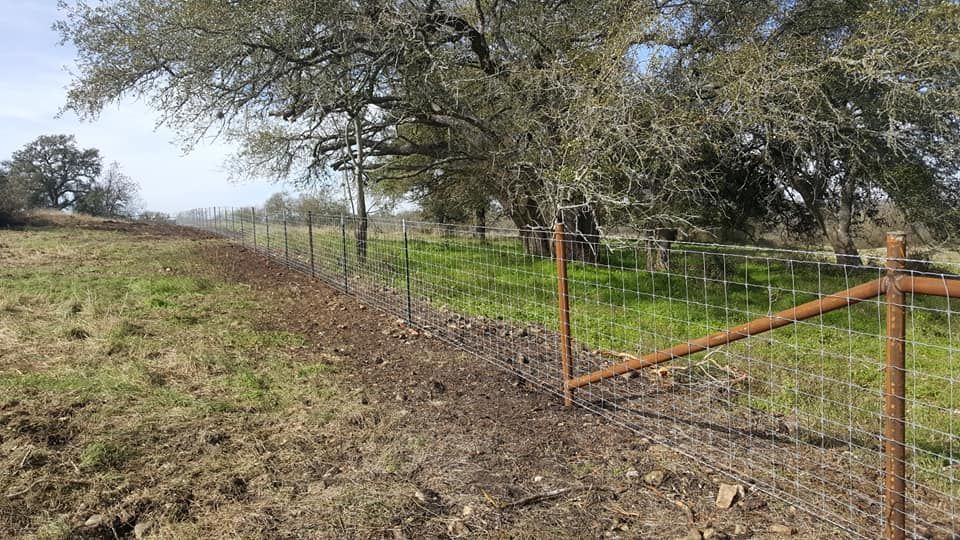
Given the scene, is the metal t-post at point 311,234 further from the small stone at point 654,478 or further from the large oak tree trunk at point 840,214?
the large oak tree trunk at point 840,214

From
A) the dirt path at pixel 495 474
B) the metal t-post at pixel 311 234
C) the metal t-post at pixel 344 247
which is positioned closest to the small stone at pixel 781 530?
the dirt path at pixel 495 474

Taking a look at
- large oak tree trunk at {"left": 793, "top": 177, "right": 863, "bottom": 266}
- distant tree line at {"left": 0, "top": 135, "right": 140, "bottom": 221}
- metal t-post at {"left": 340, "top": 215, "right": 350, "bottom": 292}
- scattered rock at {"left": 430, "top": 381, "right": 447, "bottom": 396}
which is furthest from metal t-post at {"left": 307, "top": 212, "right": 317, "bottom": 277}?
distant tree line at {"left": 0, "top": 135, "right": 140, "bottom": 221}

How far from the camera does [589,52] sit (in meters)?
7.90

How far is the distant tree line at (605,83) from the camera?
724cm

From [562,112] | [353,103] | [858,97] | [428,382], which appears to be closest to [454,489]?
[428,382]

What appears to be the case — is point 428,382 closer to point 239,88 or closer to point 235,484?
point 235,484

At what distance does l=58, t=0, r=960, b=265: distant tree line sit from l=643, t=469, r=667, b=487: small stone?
A: 4.70 m

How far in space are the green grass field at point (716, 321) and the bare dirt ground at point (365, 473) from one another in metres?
1.01

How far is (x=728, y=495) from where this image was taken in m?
2.59

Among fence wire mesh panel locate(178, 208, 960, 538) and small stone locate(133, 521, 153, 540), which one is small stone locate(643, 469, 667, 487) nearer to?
fence wire mesh panel locate(178, 208, 960, 538)

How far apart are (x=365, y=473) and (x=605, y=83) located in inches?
241

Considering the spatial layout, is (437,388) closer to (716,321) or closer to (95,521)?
(95,521)

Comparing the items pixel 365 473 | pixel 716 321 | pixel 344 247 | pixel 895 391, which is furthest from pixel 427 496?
pixel 344 247

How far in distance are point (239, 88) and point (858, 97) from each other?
31.7 feet
